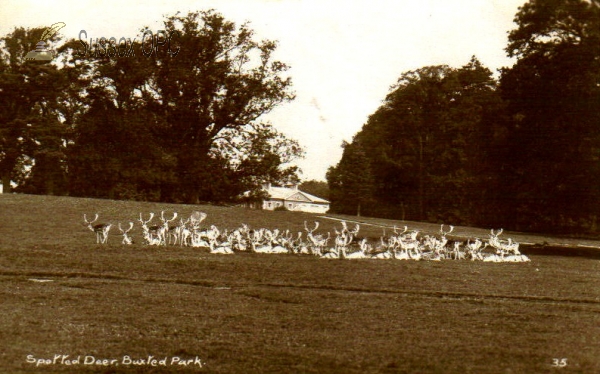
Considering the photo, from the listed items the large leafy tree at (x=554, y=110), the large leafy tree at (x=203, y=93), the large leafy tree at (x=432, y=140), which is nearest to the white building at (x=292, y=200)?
the large leafy tree at (x=432, y=140)

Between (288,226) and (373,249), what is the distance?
8.56 m

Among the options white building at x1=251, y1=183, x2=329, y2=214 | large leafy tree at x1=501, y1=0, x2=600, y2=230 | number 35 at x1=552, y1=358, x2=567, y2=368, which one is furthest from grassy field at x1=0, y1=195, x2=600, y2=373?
white building at x1=251, y1=183, x2=329, y2=214

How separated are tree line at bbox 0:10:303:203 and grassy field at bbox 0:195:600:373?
2302 cm

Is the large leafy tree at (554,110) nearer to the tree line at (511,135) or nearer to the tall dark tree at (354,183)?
the tree line at (511,135)

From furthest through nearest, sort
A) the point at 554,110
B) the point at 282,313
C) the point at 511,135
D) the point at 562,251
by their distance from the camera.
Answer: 1. the point at 511,135
2. the point at 554,110
3. the point at 562,251
4. the point at 282,313

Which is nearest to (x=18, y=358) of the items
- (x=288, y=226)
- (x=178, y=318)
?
(x=178, y=318)

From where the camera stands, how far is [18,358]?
722 cm

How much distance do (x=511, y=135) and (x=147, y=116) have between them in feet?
67.3

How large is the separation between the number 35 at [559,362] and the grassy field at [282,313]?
2 cm

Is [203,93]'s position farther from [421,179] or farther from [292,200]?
[292,200]

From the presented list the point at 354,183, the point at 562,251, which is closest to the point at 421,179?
the point at 354,183

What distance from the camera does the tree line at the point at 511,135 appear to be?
27.9 metres

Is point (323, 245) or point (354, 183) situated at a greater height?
point (354, 183)

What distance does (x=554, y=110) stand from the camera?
2934 cm
